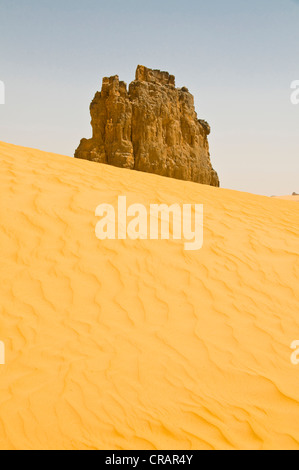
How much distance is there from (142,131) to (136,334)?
73.4ft

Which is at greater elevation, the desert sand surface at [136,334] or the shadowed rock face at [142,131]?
the shadowed rock face at [142,131]

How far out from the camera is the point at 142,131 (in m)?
24.6

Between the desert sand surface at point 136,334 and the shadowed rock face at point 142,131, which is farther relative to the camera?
the shadowed rock face at point 142,131

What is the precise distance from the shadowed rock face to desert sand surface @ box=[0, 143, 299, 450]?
1849cm

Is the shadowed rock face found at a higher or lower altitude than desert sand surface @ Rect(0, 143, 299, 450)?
higher

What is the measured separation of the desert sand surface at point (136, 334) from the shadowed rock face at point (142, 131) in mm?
18493

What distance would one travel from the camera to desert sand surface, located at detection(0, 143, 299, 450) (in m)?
2.77

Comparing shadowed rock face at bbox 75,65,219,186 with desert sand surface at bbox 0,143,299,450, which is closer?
desert sand surface at bbox 0,143,299,450

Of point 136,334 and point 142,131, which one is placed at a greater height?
point 142,131

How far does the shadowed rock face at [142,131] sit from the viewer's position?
2422cm
